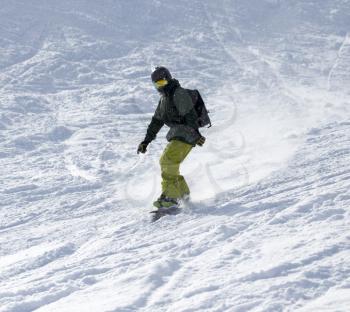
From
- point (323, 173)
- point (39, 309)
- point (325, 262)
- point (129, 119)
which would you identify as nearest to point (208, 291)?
point (325, 262)

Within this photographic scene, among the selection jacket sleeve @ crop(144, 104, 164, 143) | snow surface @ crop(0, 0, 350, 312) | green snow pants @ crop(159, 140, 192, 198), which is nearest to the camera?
snow surface @ crop(0, 0, 350, 312)

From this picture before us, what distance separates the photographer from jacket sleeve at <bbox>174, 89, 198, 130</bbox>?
21.7 feet

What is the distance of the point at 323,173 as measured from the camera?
7.16 metres

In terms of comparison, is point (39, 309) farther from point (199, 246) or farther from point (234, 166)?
point (234, 166)

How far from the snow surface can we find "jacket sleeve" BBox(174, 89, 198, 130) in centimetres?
94

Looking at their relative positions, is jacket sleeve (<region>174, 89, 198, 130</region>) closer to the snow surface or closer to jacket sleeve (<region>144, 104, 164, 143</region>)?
jacket sleeve (<region>144, 104, 164, 143</region>)

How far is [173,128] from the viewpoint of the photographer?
682 centimetres

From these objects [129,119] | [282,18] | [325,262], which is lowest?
[325,262]

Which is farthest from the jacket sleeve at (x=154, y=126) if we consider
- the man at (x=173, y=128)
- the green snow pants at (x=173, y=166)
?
the green snow pants at (x=173, y=166)

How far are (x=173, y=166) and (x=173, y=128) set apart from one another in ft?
1.39

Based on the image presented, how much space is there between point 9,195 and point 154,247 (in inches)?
145

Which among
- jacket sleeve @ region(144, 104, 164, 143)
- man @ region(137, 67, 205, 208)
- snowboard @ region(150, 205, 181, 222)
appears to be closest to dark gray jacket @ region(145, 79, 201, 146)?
man @ region(137, 67, 205, 208)

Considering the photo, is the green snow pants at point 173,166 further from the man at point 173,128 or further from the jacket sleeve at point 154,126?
the jacket sleeve at point 154,126

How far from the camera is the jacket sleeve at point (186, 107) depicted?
261 inches
